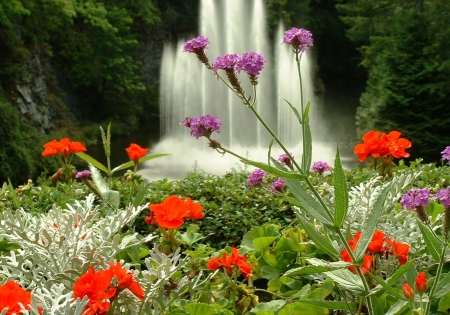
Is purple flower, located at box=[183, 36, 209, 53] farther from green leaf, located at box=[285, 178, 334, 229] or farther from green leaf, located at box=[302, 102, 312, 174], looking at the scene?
green leaf, located at box=[285, 178, 334, 229]

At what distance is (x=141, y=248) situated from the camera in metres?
1.75

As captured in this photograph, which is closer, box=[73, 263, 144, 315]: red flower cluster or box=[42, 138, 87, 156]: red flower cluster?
box=[73, 263, 144, 315]: red flower cluster

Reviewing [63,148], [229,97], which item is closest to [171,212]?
[63,148]

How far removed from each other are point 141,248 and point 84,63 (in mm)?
17813

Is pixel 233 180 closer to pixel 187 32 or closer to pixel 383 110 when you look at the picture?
Result: pixel 383 110

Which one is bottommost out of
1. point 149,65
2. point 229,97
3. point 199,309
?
point 229,97

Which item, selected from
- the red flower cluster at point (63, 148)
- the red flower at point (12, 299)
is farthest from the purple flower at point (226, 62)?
the red flower cluster at point (63, 148)

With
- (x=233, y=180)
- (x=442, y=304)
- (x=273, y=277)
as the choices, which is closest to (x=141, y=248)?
(x=273, y=277)

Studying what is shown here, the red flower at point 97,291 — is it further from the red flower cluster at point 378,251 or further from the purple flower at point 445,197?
the purple flower at point 445,197

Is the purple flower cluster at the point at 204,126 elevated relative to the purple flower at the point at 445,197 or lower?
elevated

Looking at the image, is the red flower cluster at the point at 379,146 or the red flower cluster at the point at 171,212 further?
the red flower cluster at the point at 379,146

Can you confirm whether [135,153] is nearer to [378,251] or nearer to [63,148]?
[63,148]

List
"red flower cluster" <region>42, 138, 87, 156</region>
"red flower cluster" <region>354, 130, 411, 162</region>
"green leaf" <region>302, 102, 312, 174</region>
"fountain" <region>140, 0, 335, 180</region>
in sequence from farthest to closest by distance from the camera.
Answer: "fountain" <region>140, 0, 335, 180</region> < "red flower cluster" <region>42, 138, 87, 156</region> < "red flower cluster" <region>354, 130, 411, 162</region> < "green leaf" <region>302, 102, 312, 174</region>

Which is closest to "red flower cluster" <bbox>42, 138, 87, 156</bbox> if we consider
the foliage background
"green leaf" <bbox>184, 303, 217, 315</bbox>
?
"green leaf" <bbox>184, 303, 217, 315</bbox>
